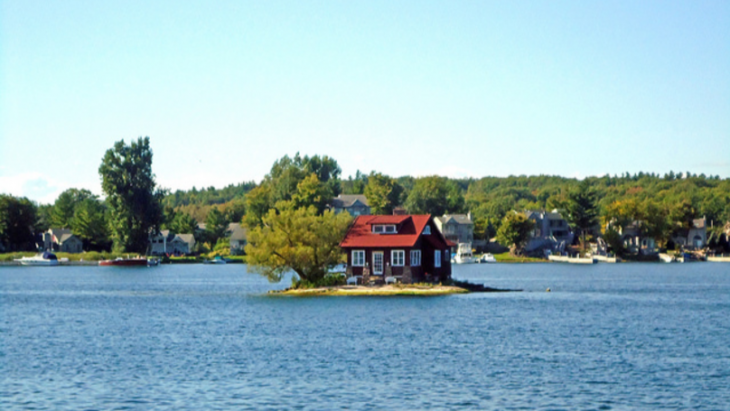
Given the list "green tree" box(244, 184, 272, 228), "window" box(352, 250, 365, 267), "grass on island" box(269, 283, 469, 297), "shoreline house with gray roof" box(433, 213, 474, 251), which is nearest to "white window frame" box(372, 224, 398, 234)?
"window" box(352, 250, 365, 267)

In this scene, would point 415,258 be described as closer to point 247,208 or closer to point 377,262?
point 377,262

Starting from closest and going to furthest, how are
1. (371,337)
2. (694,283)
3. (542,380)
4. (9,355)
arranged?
1. (542,380)
2. (9,355)
3. (371,337)
4. (694,283)

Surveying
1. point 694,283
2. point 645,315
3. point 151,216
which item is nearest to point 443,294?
point 645,315

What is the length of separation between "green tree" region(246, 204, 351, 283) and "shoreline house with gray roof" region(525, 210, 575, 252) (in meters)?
113

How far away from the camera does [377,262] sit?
235 feet

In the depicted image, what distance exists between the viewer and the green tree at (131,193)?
479ft

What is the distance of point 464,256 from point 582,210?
28617mm

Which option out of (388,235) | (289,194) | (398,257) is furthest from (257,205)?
(398,257)

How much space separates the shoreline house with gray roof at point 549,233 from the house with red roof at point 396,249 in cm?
10970

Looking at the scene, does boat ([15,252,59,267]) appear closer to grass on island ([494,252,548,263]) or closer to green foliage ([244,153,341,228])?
green foliage ([244,153,341,228])

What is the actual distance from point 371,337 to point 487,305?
18853 mm

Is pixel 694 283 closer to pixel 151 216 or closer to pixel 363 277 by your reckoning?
pixel 363 277

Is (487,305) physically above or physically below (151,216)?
below

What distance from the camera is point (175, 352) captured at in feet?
140
